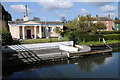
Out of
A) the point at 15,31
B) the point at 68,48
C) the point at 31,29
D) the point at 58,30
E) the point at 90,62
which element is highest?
the point at 31,29

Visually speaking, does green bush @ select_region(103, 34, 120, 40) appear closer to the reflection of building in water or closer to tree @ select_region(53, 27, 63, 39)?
tree @ select_region(53, 27, 63, 39)

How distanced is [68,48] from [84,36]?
855 cm

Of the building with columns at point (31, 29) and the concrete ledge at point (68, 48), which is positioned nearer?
the concrete ledge at point (68, 48)

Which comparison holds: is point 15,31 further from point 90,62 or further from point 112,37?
point 112,37

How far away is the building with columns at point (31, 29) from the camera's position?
24.3 meters

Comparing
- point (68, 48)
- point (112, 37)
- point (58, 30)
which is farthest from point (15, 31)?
point (112, 37)

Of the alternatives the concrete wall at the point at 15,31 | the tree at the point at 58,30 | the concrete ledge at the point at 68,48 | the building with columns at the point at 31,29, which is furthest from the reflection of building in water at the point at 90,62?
the concrete wall at the point at 15,31

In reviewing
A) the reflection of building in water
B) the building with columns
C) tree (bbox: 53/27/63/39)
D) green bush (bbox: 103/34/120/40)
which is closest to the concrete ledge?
the reflection of building in water

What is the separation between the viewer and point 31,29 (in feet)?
84.4

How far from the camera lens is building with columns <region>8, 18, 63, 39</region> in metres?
24.3

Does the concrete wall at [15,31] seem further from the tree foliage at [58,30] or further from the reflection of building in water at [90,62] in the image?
the reflection of building in water at [90,62]

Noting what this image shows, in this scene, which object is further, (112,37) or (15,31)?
(112,37)

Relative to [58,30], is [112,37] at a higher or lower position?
lower

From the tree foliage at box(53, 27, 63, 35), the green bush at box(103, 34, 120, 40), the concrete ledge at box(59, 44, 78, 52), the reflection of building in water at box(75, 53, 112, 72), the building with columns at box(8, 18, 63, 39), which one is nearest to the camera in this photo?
the reflection of building in water at box(75, 53, 112, 72)
